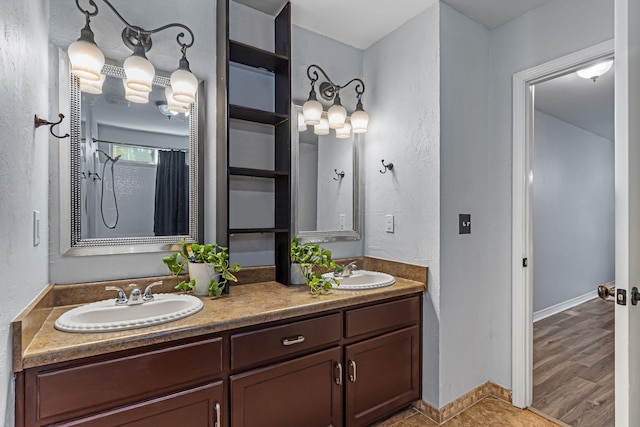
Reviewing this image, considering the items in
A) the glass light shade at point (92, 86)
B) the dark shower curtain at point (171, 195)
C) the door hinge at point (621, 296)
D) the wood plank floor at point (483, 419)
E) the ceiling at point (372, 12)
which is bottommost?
the wood plank floor at point (483, 419)

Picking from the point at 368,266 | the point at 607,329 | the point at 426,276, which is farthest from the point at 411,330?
the point at 607,329

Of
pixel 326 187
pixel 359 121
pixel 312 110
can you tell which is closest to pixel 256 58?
pixel 312 110

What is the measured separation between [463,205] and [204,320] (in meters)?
1.62

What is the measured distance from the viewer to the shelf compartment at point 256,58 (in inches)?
72.1

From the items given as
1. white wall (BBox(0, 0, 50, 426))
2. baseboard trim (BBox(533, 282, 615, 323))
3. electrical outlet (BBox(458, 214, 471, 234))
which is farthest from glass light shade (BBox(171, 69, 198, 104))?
baseboard trim (BBox(533, 282, 615, 323))

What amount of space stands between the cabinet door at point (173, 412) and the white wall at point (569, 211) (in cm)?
355

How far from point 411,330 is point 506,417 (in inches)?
29.6

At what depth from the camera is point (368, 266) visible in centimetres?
240

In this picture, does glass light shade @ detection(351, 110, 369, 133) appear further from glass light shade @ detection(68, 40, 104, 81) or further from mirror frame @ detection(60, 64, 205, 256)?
glass light shade @ detection(68, 40, 104, 81)

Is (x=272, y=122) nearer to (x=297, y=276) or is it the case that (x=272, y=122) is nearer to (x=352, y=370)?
(x=297, y=276)

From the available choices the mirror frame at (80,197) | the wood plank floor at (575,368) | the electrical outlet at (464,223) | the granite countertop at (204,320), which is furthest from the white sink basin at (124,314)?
the wood plank floor at (575,368)

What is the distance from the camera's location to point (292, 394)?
59.1 inches

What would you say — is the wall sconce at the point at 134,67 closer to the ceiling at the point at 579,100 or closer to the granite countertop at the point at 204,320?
the granite countertop at the point at 204,320

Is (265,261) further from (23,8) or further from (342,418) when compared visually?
(23,8)
